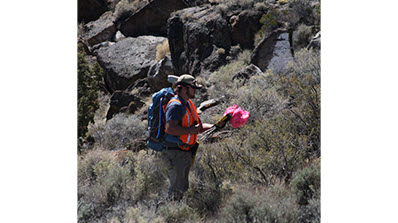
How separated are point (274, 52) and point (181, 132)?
26.8 feet

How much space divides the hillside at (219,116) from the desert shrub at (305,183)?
12mm

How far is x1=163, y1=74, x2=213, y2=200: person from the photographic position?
Result: 11.5 ft

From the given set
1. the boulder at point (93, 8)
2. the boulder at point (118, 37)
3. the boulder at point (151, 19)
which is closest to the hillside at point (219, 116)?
the boulder at point (151, 19)

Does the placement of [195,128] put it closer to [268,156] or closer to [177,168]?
[177,168]

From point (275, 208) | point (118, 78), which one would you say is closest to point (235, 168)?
point (275, 208)

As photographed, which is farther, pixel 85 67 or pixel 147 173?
pixel 85 67

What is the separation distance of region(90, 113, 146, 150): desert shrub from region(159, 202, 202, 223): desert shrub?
426 cm

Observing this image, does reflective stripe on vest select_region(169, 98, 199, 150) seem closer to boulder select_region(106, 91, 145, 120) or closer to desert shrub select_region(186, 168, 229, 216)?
desert shrub select_region(186, 168, 229, 216)

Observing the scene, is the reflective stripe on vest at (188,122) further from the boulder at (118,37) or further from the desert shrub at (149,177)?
the boulder at (118,37)

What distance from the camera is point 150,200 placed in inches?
165

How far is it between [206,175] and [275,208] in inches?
60.4

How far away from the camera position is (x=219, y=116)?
8438 millimetres

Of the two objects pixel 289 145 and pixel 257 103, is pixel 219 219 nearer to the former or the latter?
pixel 289 145

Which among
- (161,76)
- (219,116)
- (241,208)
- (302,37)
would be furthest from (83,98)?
(161,76)
